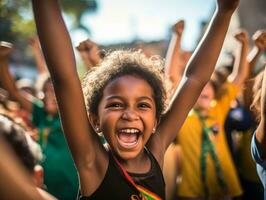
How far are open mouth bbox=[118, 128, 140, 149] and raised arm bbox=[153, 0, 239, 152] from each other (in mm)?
290

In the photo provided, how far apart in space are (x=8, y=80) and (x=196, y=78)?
2253 mm

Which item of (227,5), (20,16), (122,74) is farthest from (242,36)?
(20,16)

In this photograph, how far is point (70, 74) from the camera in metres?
1.45

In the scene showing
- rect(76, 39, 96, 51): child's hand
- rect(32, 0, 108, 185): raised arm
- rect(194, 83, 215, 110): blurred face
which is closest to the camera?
rect(32, 0, 108, 185): raised arm

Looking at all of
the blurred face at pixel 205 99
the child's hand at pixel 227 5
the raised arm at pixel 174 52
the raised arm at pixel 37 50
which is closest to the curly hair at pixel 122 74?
the child's hand at pixel 227 5

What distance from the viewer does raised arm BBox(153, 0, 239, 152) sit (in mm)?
1962

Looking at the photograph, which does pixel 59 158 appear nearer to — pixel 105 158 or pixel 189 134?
pixel 189 134

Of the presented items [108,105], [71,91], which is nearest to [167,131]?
[108,105]

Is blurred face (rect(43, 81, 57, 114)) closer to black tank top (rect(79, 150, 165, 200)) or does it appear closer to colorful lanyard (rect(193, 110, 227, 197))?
colorful lanyard (rect(193, 110, 227, 197))

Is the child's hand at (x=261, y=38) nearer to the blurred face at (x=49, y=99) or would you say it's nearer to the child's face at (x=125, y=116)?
the child's face at (x=125, y=116)

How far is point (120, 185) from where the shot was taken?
1.61 m

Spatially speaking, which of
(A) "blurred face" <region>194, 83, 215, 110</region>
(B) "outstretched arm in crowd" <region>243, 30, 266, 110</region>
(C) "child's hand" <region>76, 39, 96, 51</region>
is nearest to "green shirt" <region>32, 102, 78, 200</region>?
(C) "child's hand" <region>76, 39, 96, 51</region>

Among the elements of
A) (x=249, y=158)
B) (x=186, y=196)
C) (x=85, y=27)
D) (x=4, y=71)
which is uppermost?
(x=85, y=27)

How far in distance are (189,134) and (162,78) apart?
1.73 metres
